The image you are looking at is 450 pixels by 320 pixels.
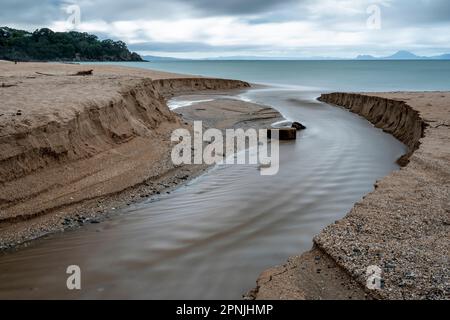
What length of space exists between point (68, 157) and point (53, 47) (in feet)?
347

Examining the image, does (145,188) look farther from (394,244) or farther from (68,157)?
(394,244)

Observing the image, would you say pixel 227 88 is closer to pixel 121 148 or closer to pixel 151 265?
pixel 121 148

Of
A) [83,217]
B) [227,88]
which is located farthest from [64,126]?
[227,88]

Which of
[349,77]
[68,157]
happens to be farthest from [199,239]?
[349,77]

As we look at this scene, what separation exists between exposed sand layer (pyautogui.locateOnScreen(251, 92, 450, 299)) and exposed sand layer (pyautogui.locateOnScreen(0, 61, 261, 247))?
12.7ft

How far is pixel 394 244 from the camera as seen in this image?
489cm

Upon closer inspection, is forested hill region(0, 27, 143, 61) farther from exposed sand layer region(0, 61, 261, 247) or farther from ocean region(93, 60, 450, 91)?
exposed sand layer region(0, 61, 261, 247)

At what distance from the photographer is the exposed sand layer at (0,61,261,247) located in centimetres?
652

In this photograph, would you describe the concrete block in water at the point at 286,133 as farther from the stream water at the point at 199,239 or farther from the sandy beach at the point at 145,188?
the stream water at the point at 199,239

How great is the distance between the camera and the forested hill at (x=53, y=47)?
88312mm

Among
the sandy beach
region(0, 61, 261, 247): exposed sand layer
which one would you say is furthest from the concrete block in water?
region(0, 61, 261, 247): exposed sand layer

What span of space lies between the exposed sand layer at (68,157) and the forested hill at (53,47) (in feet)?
256

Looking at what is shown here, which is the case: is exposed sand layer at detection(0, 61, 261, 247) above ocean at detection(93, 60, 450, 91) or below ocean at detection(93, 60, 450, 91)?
below

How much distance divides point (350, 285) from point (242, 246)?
1784mm
